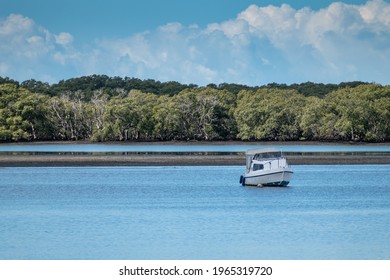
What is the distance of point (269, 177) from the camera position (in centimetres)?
5862

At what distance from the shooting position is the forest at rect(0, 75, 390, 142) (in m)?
128

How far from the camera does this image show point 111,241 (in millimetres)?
37812

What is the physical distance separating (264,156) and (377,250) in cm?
2465

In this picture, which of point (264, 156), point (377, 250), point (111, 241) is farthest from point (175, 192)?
point (377, 250)

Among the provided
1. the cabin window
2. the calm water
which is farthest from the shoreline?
the cabin window

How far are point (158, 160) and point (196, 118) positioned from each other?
50.6m

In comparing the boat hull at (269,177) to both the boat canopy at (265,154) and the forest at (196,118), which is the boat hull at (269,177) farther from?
the forest at (196,118)

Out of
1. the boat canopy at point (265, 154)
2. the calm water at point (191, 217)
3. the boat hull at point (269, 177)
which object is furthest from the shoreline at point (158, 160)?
the boat hull at point (269, 177)

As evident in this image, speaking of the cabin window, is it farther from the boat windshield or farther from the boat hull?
the boat hull

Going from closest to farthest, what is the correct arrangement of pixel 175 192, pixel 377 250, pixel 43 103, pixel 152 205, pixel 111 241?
pixel 377 250 → pixel 111 241 → pixel 152 205 → pixel 175 192 → pixel 43 103

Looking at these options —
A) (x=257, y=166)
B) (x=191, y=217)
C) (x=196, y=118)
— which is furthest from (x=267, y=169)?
(x=196, y=118)

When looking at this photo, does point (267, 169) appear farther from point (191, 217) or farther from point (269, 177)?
point (191, 217)
